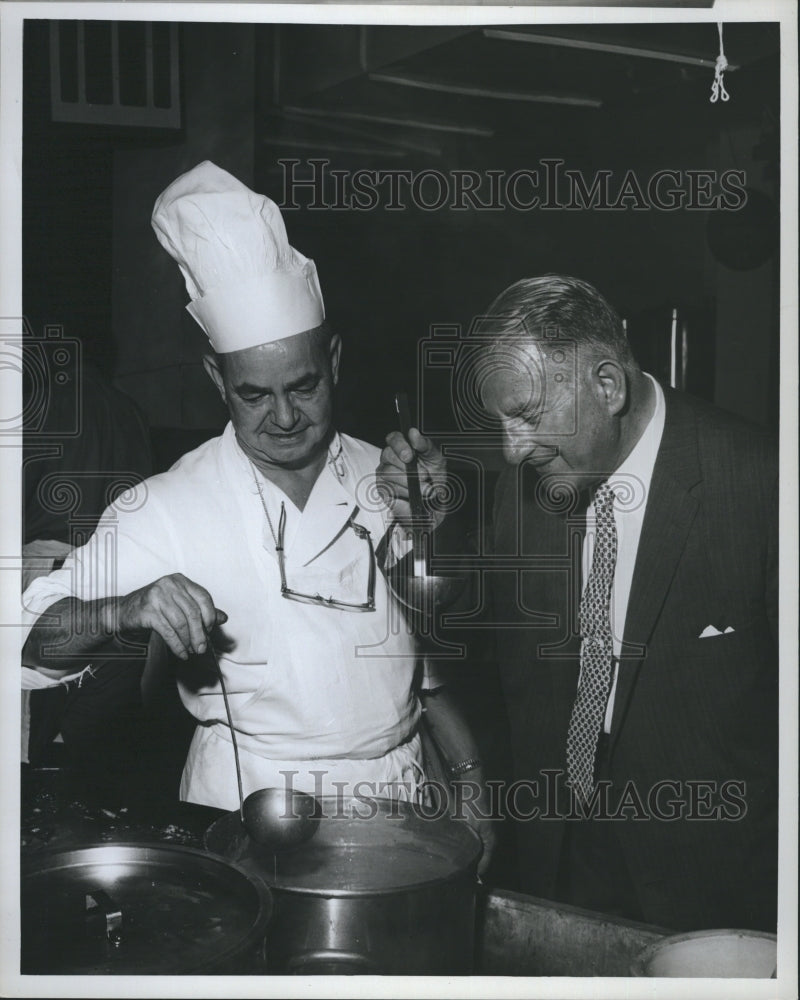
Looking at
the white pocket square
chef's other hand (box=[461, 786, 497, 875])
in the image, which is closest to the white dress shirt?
the white pocket square

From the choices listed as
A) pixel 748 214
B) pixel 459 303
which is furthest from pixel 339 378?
pixel 748 214

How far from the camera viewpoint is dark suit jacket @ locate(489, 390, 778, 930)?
5.04ft

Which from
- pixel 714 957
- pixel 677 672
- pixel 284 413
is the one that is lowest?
pixel 714 957

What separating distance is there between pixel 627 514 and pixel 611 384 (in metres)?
0.19

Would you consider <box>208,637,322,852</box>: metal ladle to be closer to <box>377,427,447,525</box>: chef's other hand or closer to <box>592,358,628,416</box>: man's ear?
<box>377,427,447,525</box>: chef's other hand

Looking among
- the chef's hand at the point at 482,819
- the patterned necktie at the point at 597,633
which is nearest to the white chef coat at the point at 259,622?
the chef's hand at the point at 482,819

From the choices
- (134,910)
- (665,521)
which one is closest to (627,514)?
(665,521)

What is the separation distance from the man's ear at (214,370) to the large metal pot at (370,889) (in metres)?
0.62

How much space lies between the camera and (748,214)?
157cm

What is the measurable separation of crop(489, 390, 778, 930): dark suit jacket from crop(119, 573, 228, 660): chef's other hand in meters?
0.42

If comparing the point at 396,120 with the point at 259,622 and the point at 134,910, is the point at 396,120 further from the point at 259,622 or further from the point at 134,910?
the point at 134,910

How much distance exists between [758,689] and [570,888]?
16.1 inches

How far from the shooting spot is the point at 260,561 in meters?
1.54

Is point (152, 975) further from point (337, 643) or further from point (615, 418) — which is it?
point (615, 418)
